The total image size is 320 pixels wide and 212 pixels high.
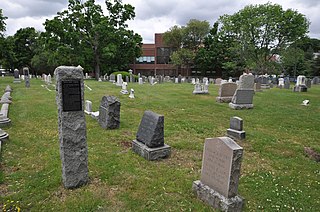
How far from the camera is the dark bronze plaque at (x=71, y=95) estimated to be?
3652 mm

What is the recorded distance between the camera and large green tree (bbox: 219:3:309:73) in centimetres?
3412

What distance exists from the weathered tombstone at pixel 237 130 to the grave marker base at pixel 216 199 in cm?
355

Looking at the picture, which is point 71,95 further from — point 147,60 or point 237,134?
point 147,60

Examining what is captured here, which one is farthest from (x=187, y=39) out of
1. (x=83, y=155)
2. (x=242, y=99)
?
(x=83, y=155)

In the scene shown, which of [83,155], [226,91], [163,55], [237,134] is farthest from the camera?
[163,55]

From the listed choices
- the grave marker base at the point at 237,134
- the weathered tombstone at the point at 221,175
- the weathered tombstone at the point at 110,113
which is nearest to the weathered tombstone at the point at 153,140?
the weathered tombstone at the point at 221,175

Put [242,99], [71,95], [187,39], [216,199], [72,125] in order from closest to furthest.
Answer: [216,199], [71,95], [72,125], [242,99], [187,39]

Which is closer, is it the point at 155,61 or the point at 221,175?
the point at 221,175

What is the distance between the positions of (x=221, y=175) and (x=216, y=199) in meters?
0.37

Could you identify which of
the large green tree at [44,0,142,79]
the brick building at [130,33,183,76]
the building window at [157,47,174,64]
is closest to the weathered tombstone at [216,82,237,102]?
the large green tree at [44,0,142,79]

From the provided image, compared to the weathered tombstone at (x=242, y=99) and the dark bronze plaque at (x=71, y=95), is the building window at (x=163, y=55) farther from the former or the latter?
the dark bronze plaque at (x=71, y=95)

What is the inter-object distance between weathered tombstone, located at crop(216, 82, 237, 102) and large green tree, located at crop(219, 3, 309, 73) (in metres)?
25.4

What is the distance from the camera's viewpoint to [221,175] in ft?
11.5

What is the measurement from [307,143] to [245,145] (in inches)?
77.8
